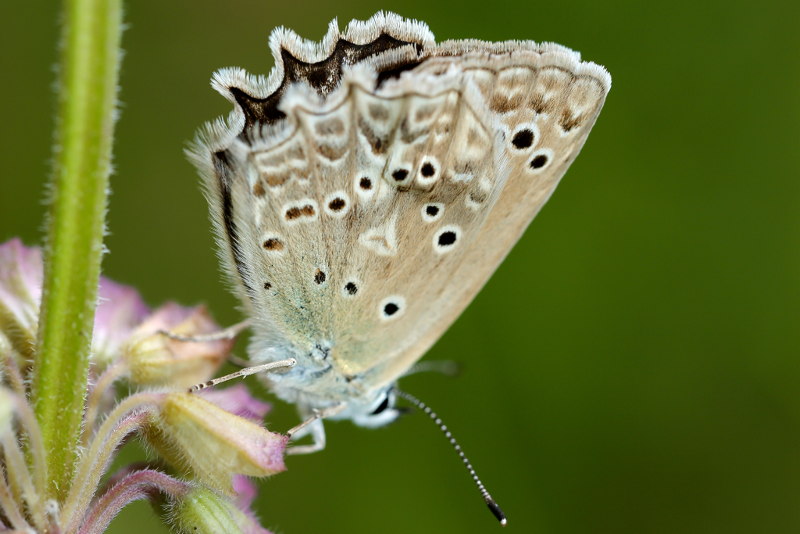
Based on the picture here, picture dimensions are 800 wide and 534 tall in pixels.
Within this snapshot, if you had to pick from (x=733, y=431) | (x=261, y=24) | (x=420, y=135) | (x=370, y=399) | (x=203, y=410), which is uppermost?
(x=261, y=24)

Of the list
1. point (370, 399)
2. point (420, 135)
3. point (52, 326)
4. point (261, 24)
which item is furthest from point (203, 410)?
point (261, 24)

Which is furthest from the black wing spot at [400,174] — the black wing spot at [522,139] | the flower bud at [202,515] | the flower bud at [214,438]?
the flower bud at [202,515]

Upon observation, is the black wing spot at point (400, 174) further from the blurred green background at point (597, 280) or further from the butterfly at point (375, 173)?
the blurred green background at point (597, 280)

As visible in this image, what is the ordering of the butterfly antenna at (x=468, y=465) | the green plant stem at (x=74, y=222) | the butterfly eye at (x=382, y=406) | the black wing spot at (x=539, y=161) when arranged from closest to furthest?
the green plant stem at (x=74, y=222) → the black wing spot at (x=539, y=161) → the butterfly antenna at (x=468, y=465) → the butterfly eye at (x=382, y=406)

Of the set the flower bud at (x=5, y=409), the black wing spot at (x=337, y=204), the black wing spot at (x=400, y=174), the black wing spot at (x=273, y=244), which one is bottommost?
the flower bud at (x=5, y=409)

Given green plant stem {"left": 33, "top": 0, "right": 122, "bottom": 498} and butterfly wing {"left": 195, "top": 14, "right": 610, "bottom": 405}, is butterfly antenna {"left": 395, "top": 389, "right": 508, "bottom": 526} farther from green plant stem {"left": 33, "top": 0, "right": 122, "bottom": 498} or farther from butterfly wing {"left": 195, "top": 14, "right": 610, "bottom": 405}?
green plant stem {"left": 33, "top": 0, "right": 122, "bottom": 498}

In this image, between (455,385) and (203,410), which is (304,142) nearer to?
(203,410)

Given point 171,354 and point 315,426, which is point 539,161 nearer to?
point 171,354

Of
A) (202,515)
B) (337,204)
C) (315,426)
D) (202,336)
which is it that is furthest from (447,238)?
(202,515)
